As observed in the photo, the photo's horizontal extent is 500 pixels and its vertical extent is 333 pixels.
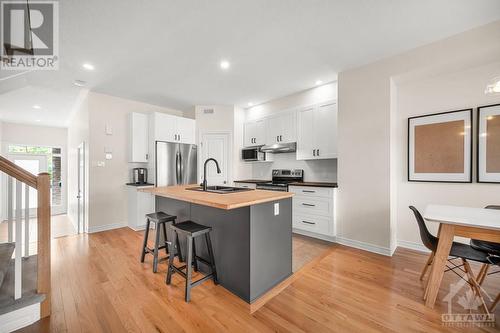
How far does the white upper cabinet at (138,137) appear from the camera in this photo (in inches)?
169

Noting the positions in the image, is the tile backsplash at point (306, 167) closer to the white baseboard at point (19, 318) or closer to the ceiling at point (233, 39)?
the ceiling at point (233, 39)

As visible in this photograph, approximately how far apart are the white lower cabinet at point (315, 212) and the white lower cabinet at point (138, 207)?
9.40 ft

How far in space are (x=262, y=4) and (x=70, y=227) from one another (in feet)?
18.8

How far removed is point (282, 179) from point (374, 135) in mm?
2134

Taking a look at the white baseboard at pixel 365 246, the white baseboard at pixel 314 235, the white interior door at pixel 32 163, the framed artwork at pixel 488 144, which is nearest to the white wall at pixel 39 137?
the white interior door at pixel 32 163

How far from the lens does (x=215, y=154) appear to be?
500 centimetres

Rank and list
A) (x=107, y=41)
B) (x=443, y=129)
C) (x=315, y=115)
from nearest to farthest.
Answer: (x=107, y=41) < (x=443, y=129) < (x=315, y=115)

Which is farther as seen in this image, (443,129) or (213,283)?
(443,129)

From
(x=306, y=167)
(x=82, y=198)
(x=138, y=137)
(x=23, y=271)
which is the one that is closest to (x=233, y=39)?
(x=306, y=167)

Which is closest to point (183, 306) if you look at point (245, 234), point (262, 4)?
point (245, 234)

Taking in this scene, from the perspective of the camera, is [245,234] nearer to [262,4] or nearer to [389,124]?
[262,4]

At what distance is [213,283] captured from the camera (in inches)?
83.8

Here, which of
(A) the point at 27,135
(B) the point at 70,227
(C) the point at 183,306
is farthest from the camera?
(A) the point at 27,135

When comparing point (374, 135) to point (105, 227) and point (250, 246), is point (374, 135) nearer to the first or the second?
point (250, 246)
